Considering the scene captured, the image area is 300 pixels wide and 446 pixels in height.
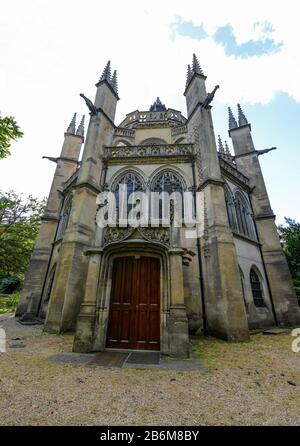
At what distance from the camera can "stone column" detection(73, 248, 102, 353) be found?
571cm

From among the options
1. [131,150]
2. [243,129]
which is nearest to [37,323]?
[131,150]

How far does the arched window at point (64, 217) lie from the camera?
44.2 ft

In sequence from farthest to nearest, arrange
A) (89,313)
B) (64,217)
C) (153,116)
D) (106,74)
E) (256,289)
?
(153,116) → (106,74) → (64,217) → (256,289) → (89,313)

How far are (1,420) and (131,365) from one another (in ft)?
9.26

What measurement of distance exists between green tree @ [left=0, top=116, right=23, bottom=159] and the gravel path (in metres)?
7.35

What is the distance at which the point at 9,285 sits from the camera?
2747 cm

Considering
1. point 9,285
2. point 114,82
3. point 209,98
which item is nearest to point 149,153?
point 209,98

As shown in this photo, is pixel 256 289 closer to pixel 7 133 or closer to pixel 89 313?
pixel 89 313

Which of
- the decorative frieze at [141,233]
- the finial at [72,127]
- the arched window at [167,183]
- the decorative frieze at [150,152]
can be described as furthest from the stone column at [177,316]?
the finial at [72,127]

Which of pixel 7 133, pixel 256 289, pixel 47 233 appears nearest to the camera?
pixel 7 133

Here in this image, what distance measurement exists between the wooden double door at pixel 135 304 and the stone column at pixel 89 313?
69 centimetres

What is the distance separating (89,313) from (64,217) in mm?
9478

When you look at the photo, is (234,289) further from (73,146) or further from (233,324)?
(73,146)

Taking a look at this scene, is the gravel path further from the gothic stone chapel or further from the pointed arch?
the pointed arch
